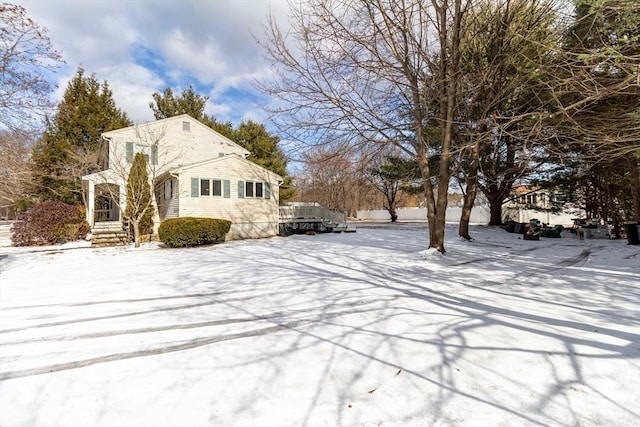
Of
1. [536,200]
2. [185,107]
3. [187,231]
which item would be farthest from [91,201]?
[536,200]

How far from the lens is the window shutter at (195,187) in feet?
51.1

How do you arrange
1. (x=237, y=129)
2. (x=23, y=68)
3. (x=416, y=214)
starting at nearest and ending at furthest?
1. (x=23, y=68)
2. (x=237, y=129)
3. (x=416, y=214)

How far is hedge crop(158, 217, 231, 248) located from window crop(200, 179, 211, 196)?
2.35m

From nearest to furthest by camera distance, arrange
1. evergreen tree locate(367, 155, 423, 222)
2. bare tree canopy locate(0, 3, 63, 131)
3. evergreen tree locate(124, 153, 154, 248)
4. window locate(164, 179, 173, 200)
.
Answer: bare tree canopy locate(0, 3, 63, 131) → evergreen tree locate(124, 153, 154, 248) → window locate(164, 179, 173, 200) → evergreen tree locate(367, 155, 423, 222)

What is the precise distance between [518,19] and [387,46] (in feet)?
14.0

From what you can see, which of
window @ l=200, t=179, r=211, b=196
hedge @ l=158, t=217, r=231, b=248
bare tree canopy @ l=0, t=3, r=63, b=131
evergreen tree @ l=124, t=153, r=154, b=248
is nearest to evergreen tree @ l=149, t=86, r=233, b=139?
window @ l=200, t=179, r=211, b=196

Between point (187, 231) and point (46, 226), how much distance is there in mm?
7190

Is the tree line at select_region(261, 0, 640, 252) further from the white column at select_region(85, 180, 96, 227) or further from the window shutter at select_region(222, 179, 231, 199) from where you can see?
the white column at select_region(85, 180, 96, 227)

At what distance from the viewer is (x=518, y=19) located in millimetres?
10227

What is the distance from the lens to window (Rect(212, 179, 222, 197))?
639 inches

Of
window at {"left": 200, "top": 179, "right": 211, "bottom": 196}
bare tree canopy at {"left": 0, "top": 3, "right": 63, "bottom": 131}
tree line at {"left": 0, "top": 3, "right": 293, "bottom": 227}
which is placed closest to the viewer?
bare tree canopy at {"left": 0, "top": 3, "right": 63, "bottom": 131}

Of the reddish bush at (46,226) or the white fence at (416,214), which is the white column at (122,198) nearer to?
the reddish bush at (46,226)

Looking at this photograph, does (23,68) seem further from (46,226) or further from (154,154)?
(154,154)

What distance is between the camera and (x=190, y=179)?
15547 millimetres
